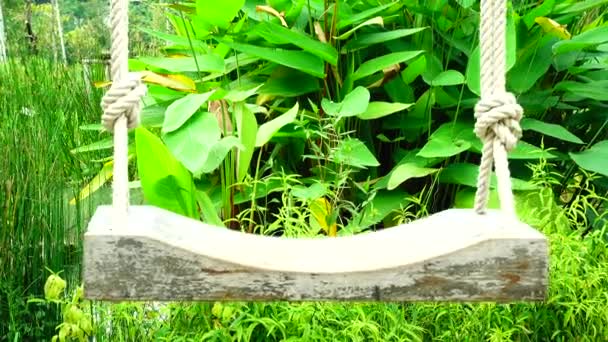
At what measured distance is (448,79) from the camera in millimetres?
1957

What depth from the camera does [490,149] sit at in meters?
1.05

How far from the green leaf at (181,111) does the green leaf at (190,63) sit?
182 mm

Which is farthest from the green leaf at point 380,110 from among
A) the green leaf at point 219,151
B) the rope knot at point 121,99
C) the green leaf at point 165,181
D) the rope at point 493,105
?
the rope knot at point 121,99

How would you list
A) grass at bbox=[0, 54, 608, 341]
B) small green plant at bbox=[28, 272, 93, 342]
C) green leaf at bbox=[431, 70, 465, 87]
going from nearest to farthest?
grass at bbox=[0, 54, 608, 341] → small green plant at bbox=[28, 272, 93, 342] → green leaf at bbox=[431, 70, 465, 87]

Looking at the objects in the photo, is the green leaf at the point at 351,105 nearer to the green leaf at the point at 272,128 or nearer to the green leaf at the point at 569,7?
the green leaf at the point at 272,128

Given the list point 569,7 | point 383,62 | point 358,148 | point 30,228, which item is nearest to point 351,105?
point 358,148

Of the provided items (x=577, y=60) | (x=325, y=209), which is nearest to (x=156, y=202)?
(x=325, y=209)

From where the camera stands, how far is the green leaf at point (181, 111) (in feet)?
6.02

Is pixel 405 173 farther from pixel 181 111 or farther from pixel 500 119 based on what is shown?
A: pixel 500 119

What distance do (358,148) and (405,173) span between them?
12cm

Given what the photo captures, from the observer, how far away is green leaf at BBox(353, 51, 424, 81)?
76.3 inches

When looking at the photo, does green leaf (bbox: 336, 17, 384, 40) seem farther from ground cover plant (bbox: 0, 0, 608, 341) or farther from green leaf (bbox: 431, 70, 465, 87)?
green leaf (bbox: 431, 70, 465, 87)

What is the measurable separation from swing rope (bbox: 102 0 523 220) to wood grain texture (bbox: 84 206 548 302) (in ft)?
0.34

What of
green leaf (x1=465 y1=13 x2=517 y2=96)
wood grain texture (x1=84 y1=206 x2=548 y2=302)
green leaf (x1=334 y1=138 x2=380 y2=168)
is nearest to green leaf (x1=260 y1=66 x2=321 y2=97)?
green leaf (x1=334 y1=138 x2=380 y2=168)
